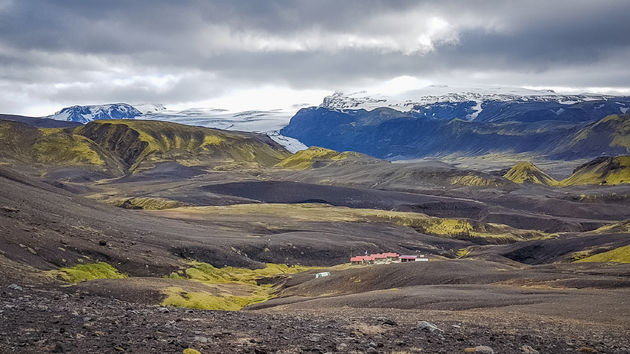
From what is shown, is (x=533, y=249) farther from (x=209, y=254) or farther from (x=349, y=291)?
(x=349, y=291)

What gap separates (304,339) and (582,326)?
16.0 meters

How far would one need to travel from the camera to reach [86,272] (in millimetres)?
62969

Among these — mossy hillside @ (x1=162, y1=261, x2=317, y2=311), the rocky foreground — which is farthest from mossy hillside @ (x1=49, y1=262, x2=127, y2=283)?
the rocky foreground

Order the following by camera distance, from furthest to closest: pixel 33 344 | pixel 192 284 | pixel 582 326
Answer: pixel 192 284
pixel 582 326
pixel 33 344

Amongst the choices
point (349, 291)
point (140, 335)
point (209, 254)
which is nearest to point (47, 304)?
point (140, 335)

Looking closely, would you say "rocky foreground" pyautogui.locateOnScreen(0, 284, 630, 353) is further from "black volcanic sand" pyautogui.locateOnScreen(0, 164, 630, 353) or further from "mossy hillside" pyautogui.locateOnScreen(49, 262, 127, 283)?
"mossy hillside" pyautogui.locateOnScreen(49, 262, 127, 283)

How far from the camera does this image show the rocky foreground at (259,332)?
21922mm

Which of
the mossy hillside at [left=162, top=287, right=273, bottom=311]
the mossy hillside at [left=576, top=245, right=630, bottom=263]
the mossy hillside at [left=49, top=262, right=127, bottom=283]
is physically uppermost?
the mossy hillside at [left=49, top=262, right=127, bottom=283]

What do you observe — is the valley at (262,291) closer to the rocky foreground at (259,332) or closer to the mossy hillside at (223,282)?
the rocky foreground at (259,332)

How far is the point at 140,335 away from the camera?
23438mm

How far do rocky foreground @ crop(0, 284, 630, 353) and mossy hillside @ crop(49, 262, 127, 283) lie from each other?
23.2 m

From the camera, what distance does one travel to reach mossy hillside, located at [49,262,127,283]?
56531 millimetres

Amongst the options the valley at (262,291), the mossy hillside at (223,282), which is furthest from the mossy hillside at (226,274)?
the valley at (262,291)

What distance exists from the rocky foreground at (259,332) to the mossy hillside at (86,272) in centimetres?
2324
